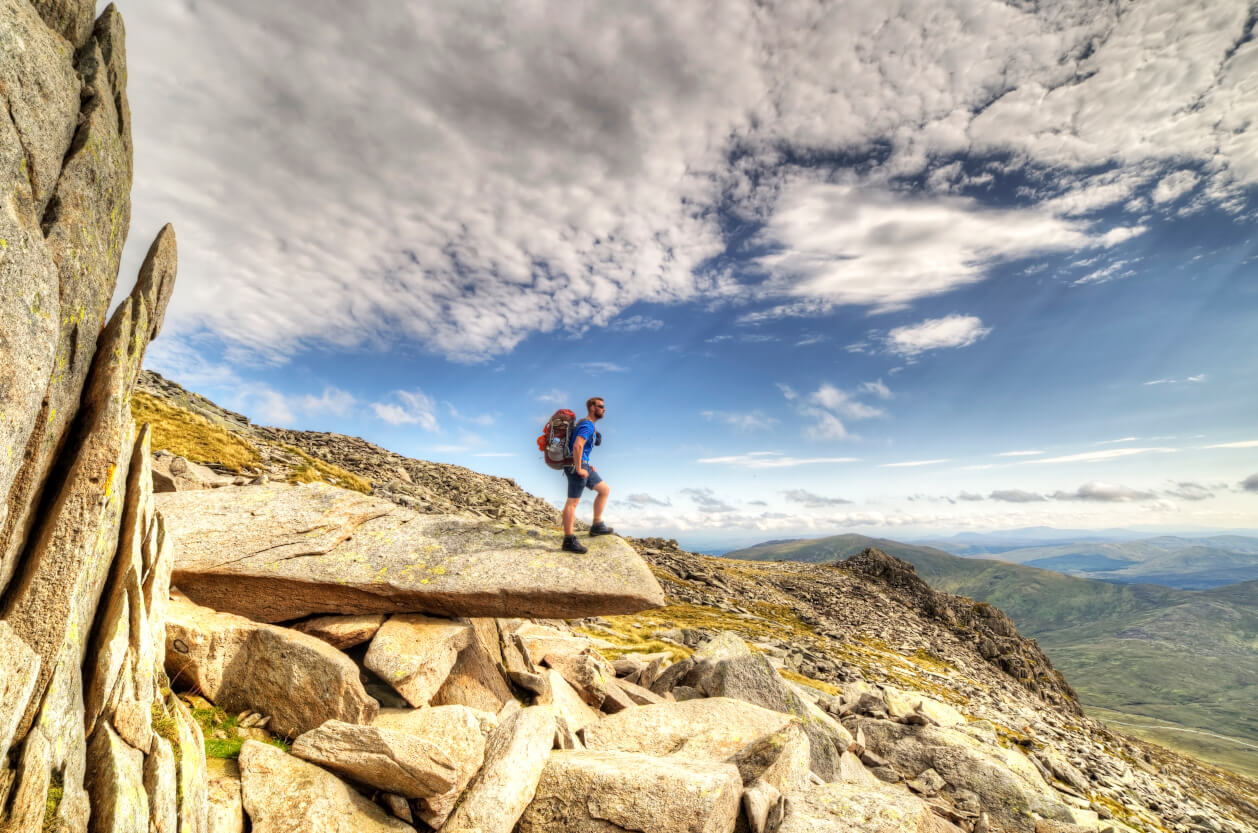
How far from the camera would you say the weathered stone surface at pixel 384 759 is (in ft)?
33.2

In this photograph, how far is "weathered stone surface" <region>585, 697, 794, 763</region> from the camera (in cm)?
1506

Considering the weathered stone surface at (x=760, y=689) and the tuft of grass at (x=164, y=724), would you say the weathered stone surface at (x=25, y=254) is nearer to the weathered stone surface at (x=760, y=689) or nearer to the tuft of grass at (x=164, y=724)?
the tuft of grass at (x=164, y=724)

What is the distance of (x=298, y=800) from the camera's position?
9555mm

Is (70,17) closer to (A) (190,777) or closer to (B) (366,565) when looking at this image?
(A) (190,777)

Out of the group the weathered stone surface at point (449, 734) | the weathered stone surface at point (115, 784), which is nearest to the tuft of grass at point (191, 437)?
the weathered stone surface at point (449, 734)

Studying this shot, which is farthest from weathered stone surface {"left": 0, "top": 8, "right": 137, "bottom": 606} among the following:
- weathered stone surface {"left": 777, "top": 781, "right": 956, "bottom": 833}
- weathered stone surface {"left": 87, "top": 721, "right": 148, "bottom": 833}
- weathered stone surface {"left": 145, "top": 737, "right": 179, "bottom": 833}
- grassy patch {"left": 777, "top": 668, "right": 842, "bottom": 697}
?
grassy patch {"left": 777, "top": 668, "right": 842, "bottom": 697}

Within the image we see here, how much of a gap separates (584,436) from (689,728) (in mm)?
9123

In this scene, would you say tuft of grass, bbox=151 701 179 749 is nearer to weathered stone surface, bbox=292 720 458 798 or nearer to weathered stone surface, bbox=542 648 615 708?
weathered stone surface, bbox=292 720 458 798

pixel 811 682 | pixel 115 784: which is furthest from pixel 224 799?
pixel 811 682

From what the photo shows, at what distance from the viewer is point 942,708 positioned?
102ft

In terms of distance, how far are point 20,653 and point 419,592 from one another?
9391 millimetres

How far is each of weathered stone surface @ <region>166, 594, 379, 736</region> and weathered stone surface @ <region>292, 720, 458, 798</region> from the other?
214cm

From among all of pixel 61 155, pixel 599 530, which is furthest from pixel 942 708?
pixel 61 155

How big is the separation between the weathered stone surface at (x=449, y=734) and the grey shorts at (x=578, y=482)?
6.73m
